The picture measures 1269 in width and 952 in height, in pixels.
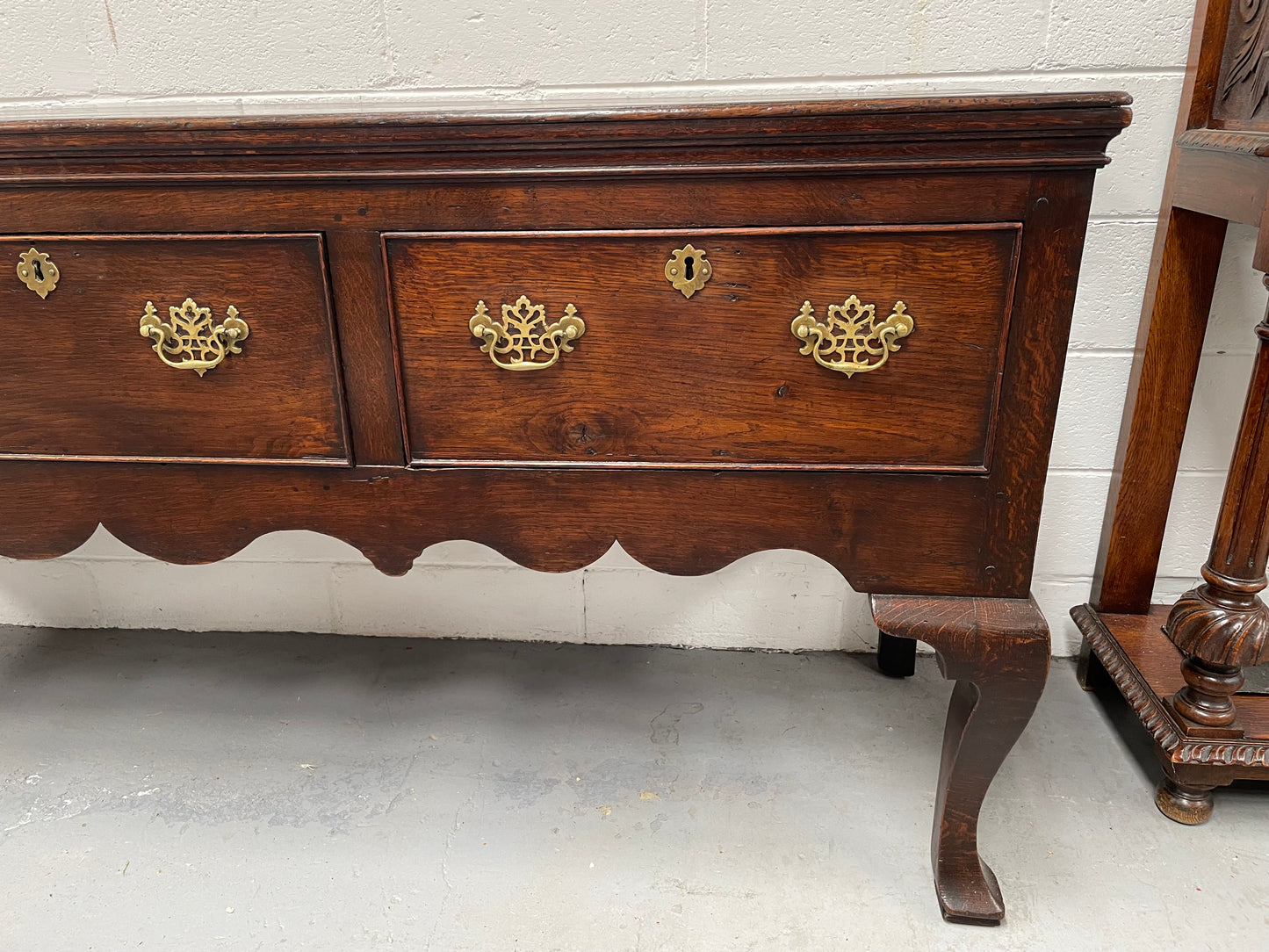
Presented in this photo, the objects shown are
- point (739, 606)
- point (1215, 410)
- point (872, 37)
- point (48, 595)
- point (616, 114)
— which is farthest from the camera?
point (48, 595)

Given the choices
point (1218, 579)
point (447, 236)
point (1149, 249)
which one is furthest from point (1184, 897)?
point (447, 236)

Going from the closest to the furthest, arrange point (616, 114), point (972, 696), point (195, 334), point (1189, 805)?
point (616, 114)
point (195, 334)
point (972, 696)
point (1189, 805)

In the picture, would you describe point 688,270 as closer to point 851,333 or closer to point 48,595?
point 851,333

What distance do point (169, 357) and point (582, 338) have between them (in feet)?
1.49

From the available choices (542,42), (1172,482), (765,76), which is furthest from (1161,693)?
(542,42)

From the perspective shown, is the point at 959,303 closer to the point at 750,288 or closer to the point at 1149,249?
the point at 750,288

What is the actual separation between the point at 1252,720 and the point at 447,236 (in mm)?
1262

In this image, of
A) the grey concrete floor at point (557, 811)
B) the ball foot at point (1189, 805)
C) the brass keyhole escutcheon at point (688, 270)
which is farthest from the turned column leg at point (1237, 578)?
the brass keyhole escutcheon at point (688, 270)

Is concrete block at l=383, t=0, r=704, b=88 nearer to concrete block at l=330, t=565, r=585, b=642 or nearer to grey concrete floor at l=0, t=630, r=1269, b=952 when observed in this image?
concrete block at l=330, t=565, r=585, b=642

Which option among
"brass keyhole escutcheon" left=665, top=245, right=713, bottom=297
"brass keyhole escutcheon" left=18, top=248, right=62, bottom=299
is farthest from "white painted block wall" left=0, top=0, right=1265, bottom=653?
"brass keyhole escutcheon" left=665, top=245, right=713, bottom=297

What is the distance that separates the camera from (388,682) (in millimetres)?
1587

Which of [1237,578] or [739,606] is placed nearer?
[1237,578]

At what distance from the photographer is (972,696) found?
3.41 feet

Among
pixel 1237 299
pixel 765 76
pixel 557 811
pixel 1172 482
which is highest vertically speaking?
pixel 765 76
